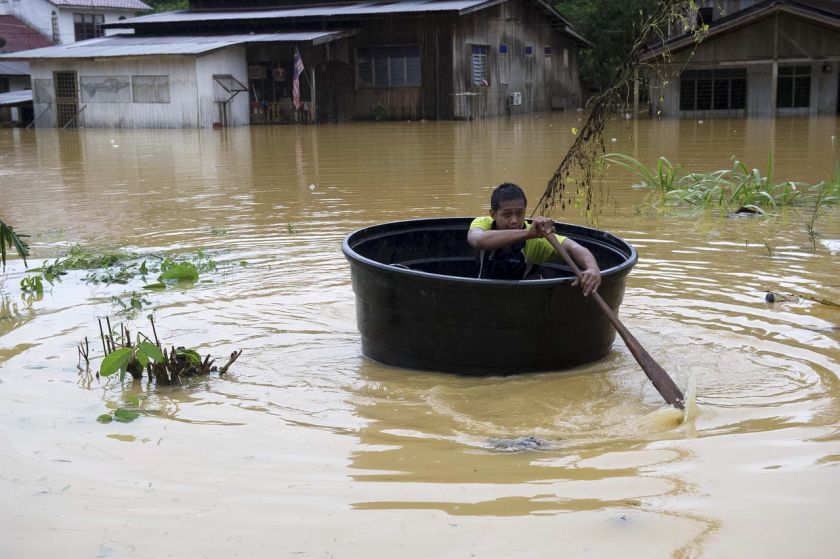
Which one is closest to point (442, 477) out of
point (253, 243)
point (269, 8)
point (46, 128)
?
point (253, 243)

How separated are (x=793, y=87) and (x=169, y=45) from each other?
59.3 ft

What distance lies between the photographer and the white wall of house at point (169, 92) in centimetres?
2655

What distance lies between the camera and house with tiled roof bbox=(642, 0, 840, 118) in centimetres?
2561

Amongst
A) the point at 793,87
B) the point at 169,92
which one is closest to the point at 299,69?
the point at 169,92

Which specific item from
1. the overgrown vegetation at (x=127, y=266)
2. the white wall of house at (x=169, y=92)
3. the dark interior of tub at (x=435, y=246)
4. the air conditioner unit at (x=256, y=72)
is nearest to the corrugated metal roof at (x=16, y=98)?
the white wall of house at (x=169, y=92)

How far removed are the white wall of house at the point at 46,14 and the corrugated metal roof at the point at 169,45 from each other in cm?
1383

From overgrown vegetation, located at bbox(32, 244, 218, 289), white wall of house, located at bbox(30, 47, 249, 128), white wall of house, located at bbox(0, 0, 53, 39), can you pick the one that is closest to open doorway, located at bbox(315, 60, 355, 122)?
white wall of house, located at bbox(30, 47, 249, 128)

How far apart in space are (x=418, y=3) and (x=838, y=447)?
1028 inches

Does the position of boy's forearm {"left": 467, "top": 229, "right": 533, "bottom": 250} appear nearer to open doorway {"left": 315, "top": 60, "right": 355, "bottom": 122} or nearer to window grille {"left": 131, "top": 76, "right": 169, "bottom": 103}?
window grille {"left": 131, "top": 76, "right": 169, "bottom": 103}

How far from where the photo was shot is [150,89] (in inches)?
1069

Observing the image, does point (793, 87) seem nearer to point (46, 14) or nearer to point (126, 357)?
point (126, 357)

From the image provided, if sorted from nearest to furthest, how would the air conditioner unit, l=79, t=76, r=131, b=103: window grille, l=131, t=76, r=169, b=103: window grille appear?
l=131, t=76, r=169, b=103: window grille < l=79, t=76, r=131, b=103: window grille < the air conditioner unit

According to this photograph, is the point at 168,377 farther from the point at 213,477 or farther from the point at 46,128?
the point at 46,128

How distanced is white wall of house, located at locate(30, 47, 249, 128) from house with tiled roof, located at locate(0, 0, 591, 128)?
0.10ft
